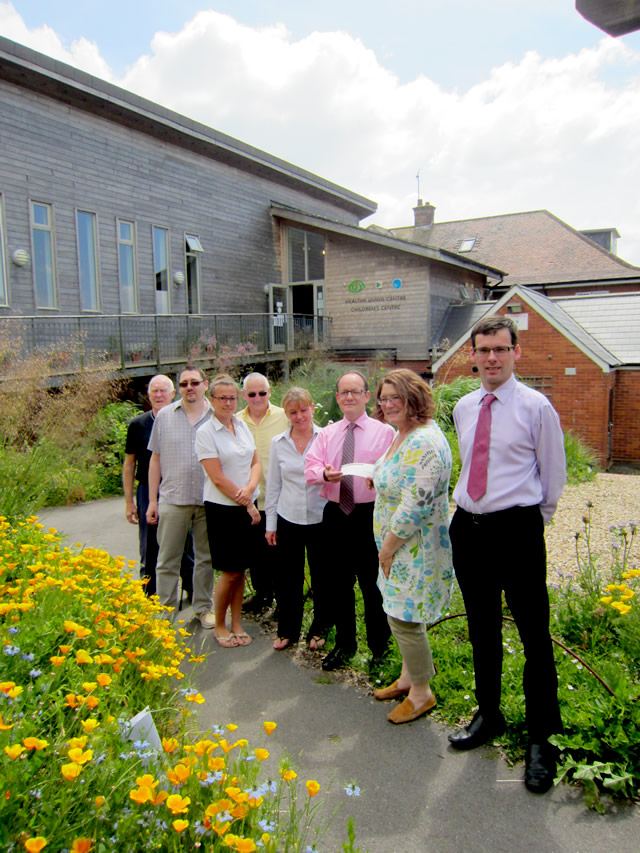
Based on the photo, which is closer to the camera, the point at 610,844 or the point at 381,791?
the point at 610,844

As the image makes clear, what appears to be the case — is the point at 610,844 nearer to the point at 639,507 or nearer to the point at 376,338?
the point at 639,507

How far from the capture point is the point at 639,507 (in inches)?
332

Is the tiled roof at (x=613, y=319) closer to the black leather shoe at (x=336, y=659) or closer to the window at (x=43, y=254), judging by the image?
the window at (x=43, y=254)

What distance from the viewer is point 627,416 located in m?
18.2

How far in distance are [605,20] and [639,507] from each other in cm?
878

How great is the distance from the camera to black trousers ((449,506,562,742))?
285 cm

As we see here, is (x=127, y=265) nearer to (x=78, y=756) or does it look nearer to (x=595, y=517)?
(x=595, y=517)

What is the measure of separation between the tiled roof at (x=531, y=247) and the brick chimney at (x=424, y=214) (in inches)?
12.3

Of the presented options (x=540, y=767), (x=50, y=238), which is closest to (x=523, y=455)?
(x=540, y=767)

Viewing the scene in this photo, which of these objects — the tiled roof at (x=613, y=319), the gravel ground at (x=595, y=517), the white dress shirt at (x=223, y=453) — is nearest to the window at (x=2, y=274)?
the white dress shirt at (x=223, y=453)

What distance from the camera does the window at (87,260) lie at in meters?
14.8

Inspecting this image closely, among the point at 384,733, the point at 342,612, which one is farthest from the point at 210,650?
the point at 384,733

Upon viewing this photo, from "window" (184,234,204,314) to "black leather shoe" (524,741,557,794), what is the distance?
16658 millimetres

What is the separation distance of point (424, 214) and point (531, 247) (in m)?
7.55
